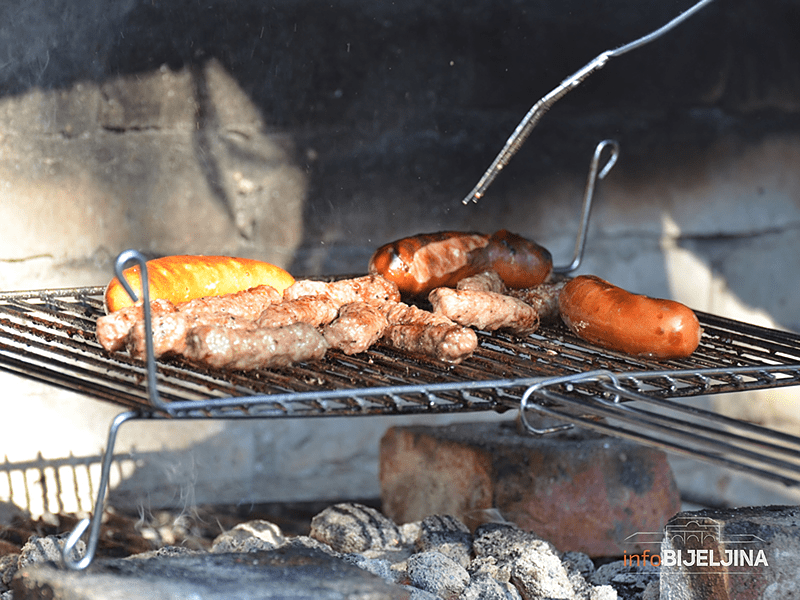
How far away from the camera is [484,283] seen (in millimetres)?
2727

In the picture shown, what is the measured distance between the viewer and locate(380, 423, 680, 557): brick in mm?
2969

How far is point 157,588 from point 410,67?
2.47 m

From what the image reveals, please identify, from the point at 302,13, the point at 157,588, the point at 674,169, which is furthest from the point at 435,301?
the point at 674,169

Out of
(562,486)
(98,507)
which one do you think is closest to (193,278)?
(98,507)

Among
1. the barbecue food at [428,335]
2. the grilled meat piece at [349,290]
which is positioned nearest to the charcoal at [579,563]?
the barbecue food at [428,335]

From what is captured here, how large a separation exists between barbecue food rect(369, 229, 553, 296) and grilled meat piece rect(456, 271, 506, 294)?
0.06 m

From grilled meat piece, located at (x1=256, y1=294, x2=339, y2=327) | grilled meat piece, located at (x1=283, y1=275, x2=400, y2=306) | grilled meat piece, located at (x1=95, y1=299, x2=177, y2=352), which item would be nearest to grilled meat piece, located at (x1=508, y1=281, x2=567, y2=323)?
grilled meat piece, located at (x1=283, y1=275, x2=400, y2=306)

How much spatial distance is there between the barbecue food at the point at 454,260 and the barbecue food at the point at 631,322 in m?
0.33

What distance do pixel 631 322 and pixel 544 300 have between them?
41cm

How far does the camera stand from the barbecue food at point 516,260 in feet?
9.40

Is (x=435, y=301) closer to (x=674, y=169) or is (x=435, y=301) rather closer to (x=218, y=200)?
(x=218, y=200)

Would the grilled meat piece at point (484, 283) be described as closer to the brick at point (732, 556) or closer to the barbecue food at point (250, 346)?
the barbecue food at point (250, 346)

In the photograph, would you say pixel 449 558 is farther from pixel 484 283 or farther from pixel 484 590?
pixel 484 283

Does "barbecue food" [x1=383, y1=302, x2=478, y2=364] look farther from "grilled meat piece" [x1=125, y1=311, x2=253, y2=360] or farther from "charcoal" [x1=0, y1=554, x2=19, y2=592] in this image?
"charcoal" [x1=0, y1=554, x2=19, y2=592]
